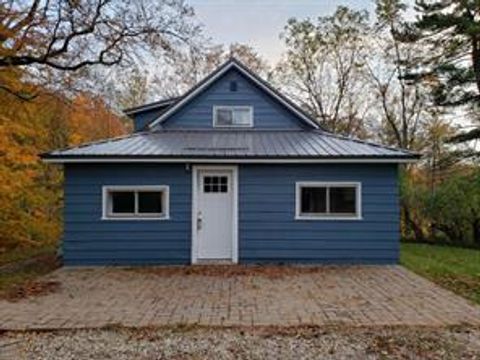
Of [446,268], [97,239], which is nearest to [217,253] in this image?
[97,239]

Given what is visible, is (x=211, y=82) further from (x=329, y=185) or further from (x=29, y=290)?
(x=29, y=290)

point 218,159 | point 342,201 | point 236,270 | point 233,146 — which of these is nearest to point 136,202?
point 218,159

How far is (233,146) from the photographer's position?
36.9ft

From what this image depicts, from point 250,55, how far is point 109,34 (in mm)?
17001

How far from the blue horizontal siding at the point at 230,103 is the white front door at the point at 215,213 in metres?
3.04

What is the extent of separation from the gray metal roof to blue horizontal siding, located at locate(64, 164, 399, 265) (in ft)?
1.27

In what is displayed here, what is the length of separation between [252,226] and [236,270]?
127cm

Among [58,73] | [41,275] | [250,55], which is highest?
[250,55]

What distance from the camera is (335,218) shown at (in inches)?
420

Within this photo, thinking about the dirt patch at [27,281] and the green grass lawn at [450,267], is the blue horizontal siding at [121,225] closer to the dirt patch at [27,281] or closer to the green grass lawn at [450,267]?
the dirt patch at [27,281]

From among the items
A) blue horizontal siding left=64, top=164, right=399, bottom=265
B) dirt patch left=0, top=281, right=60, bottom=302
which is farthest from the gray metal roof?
dirt patch left=0, top=281, right=60, bottom=302

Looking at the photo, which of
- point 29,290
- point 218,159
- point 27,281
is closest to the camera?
point 29,290

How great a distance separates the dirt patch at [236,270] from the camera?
9.45m

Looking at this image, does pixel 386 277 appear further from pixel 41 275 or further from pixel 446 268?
pixel 41 275
